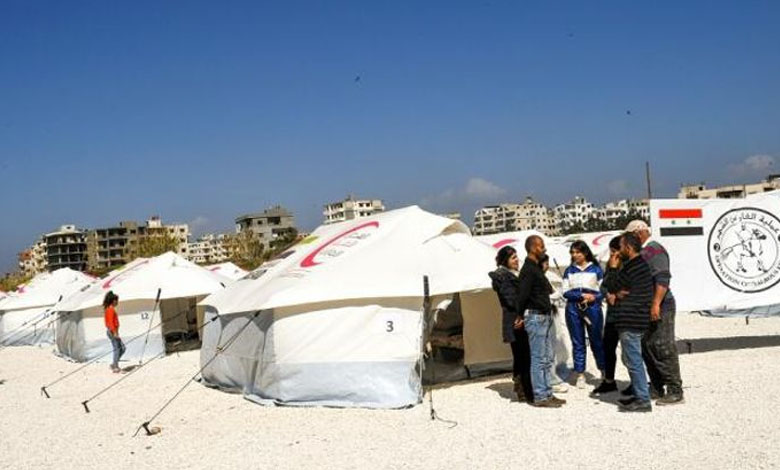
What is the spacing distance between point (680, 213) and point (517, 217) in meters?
140

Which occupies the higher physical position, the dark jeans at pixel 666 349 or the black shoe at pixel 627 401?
the dark jeans at pixel 666 349

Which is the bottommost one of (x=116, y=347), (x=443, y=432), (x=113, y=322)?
(x=443, y=432)

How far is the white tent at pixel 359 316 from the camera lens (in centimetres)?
848

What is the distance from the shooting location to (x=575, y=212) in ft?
503

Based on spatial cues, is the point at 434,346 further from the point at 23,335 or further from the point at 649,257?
the point at 23,335

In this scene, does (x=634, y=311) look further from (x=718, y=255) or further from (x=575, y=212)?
(x=575, y=212)

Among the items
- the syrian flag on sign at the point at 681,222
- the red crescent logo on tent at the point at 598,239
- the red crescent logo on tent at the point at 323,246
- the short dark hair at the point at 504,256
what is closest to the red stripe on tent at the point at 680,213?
the syrian flag on sign at the point at 681,222

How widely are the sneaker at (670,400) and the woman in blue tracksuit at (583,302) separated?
925mm

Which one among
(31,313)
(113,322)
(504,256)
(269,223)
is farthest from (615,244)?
(269,223)

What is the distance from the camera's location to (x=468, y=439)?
6.68 m

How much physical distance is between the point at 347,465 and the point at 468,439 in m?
1.27

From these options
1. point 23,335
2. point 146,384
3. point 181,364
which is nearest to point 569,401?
point 146,384

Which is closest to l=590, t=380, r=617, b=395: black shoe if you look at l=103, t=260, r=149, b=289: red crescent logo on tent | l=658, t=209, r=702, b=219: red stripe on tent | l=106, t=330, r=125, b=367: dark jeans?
l=658, t=209, r=702, b=219: red stripe on tent

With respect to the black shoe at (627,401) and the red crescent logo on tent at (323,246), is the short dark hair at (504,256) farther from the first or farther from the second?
the red crescent logo on tent at (323,246)
